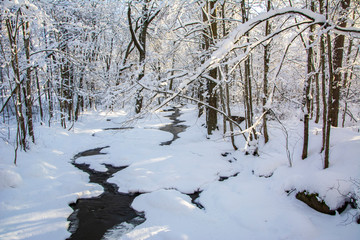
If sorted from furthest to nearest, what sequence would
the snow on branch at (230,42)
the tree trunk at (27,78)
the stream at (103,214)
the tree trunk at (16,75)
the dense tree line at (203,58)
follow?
the tree trunk at (27,78) < the tree trunk at (16,75) < the stream at (103,214) < the dense tree line at (203,58) < the snow on branch at (230,42)

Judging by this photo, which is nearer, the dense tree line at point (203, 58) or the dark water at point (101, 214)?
the dense tree line at point (203, 58)

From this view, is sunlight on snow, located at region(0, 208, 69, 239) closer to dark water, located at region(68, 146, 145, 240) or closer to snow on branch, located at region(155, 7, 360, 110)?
dark water, located at region(68, 146, 145, 240)

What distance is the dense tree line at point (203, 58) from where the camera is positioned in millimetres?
3643

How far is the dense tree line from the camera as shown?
12.0ft

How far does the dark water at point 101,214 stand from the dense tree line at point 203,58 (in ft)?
8.43

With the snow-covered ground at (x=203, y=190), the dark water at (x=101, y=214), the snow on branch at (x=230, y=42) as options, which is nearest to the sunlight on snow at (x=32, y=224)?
the snow-covered ground at (x=203, y=190)

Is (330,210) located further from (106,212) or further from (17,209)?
(17,209)

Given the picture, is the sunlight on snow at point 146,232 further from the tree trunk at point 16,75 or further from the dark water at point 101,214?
the tree trunk at point 16,75

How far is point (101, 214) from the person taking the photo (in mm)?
5199

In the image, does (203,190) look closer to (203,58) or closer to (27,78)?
(203,58)

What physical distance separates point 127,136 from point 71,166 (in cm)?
493

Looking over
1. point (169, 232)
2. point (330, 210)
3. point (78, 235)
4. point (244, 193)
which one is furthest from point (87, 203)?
point (330, 210)

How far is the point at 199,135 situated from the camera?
12109 millimetres

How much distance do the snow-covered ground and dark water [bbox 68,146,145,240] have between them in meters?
0.19
